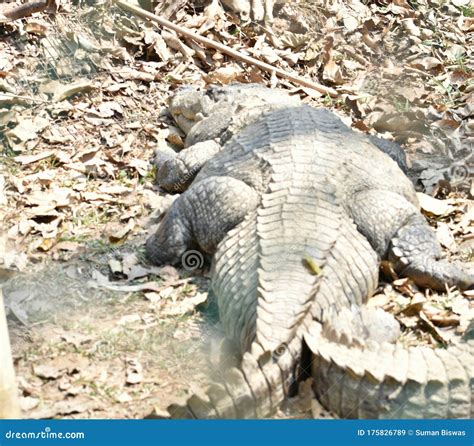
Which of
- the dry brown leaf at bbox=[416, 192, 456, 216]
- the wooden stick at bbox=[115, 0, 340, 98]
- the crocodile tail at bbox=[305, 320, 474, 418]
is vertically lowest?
the dry brown leaf at bbox=[416, 192, 456, 216]

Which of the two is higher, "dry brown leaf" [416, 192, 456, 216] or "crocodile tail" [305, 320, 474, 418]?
"crocodile tail" [305, 320, 474, 418]

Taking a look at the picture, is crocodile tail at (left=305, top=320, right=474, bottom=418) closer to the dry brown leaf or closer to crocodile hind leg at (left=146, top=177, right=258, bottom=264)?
crocodile hind leg at (left=146, top=177, right=258, bottom=264)

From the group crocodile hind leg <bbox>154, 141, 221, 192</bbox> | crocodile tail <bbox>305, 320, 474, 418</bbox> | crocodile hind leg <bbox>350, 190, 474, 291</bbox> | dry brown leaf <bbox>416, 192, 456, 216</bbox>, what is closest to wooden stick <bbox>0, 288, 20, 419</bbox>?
crocodile tail <bbox>305, 320, 474, 418</bbox>

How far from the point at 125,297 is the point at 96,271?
341mm

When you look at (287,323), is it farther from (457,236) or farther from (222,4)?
(222,4)

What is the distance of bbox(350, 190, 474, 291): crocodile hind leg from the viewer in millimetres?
4352

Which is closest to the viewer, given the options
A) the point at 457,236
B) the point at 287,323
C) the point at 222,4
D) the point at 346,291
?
the point at 287,323

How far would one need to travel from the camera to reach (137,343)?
3.98m

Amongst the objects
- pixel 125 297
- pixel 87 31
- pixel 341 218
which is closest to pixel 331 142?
pixel 341 218

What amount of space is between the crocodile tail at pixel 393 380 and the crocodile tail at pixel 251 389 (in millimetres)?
141

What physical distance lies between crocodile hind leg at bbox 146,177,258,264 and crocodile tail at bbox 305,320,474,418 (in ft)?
4.10

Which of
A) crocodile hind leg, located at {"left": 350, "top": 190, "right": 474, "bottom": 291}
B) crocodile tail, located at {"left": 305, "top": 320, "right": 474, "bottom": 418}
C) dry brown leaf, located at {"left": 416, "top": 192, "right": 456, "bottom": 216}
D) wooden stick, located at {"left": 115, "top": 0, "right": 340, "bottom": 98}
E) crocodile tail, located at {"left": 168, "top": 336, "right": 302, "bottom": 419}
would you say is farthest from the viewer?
wooden stick, located at {"left": 115, "top": 0, "right": 340, "bottom": 98}

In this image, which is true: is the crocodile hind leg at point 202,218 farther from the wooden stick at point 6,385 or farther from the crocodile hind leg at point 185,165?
the wooden stick at point 6,385

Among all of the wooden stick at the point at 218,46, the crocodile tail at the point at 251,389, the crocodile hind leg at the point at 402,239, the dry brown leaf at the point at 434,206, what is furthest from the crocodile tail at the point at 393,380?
the wooden stick at the point at 218,46
